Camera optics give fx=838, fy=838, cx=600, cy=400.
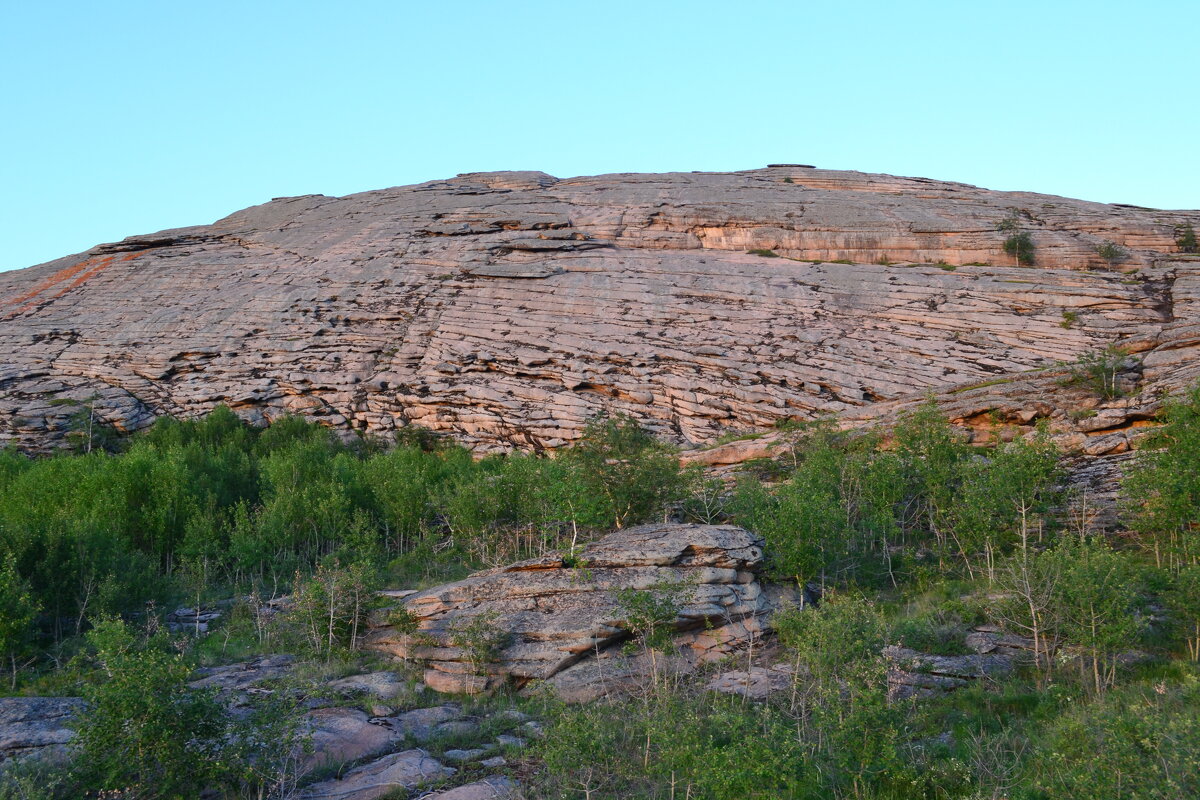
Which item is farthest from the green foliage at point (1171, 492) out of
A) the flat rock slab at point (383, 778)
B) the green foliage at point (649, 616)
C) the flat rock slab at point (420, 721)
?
the flat rock slab at point (383, 778)

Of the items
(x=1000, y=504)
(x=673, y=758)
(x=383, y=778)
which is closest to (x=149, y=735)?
(x=383, y=778)

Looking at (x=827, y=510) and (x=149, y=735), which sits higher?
(x=827, y=510)

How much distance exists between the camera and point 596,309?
117ft

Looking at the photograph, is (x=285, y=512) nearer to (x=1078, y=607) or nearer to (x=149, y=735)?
(x=149, y=735)

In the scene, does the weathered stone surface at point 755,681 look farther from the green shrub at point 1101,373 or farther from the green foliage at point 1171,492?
the green shrub at point 1101,373

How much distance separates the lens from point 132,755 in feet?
33.7

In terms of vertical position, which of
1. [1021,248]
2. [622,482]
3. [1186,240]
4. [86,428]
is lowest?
[622,482]

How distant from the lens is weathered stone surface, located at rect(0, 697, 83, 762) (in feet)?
36.2

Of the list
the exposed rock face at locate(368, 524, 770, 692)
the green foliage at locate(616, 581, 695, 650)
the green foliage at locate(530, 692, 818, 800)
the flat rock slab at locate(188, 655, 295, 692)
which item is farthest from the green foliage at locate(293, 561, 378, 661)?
the green foliage at locate(530, 692, 818, 800)

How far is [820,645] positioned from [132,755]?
9.19 meters

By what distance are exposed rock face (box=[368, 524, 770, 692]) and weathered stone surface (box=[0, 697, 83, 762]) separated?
211 inches

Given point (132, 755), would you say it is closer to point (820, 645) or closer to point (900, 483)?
point (820, 645)

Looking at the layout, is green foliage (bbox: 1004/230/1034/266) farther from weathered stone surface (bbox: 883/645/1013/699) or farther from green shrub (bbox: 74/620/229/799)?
green shrub (bbox: 74/620/229/799)

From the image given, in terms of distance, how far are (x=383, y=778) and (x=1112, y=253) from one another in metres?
37.0
